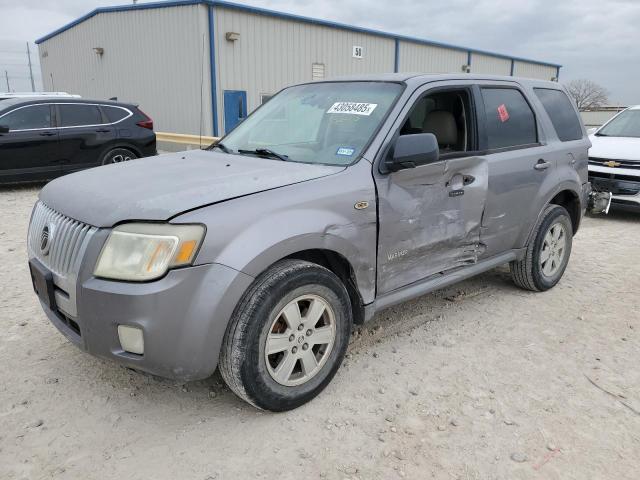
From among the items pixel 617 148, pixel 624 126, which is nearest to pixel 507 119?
pixel 617 148

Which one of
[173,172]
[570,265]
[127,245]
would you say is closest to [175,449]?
[127,245]

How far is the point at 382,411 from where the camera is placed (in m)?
2.85

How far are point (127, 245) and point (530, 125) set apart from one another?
11.1 feet

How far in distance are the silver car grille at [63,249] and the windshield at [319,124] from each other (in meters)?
1.29

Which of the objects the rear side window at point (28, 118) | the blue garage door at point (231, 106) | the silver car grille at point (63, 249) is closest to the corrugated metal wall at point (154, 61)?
the blue garage door at point (231, 106)

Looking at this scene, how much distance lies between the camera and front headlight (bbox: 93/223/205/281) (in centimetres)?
234

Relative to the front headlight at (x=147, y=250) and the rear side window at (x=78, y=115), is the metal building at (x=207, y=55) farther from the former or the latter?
the front headlight at (x=147, y=250)

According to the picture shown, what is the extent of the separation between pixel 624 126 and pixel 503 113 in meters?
6.28

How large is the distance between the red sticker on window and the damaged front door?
13.3 inches

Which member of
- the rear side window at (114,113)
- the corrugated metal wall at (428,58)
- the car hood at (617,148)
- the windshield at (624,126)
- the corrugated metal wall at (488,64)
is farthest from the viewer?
the corrugated metal wall at (488,64)

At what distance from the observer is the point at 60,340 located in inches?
141

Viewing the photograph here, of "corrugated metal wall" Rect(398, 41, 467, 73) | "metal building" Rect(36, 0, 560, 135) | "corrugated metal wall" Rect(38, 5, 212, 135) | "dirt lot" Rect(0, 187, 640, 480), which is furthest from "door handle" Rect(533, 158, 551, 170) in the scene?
"corrugated metal wall" Rect(398, 41, 467, 73)

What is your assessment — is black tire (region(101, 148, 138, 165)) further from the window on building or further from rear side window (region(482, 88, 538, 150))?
the window on building

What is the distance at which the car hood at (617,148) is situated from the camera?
7.81m
